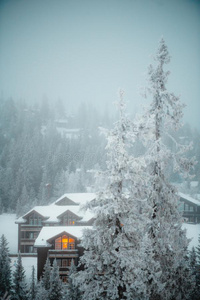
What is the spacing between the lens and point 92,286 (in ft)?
33.7

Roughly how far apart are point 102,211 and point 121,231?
134 cm

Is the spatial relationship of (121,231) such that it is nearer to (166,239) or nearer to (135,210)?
(135,210)

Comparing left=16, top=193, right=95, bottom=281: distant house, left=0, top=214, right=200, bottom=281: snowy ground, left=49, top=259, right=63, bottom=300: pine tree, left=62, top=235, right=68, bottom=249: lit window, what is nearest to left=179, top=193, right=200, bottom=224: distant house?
left=0, top=214, right=200, bottom=281: snowy ground

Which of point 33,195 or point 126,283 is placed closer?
point 126,283

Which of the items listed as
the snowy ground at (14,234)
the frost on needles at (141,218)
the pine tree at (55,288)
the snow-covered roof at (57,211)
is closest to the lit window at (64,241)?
the snow-covered roof at (57,211)

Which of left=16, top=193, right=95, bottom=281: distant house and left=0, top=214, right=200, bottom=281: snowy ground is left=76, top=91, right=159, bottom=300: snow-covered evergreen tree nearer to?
left=16, top=193, right=95, bottom=281: distant house

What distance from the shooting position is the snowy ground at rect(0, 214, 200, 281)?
119ft

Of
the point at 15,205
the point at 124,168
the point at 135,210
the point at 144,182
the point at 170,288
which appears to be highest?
the point at 124,168

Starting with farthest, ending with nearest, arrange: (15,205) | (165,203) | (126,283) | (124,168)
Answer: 1. (15,205)
2. (165,203)
3. (124,168)
4. (126,283)

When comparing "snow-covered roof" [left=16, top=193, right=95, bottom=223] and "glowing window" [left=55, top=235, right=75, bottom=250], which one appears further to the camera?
"snow-covered roof" [left=16, top=193, right=95, bottom=223]

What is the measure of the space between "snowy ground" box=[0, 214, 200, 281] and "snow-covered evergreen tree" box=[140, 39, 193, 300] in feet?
78.1

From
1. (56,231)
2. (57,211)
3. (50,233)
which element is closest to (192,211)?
(57,211)

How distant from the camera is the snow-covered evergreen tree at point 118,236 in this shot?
32.3 feet

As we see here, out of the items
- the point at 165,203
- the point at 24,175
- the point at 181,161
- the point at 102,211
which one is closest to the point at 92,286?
the point at 102,211
